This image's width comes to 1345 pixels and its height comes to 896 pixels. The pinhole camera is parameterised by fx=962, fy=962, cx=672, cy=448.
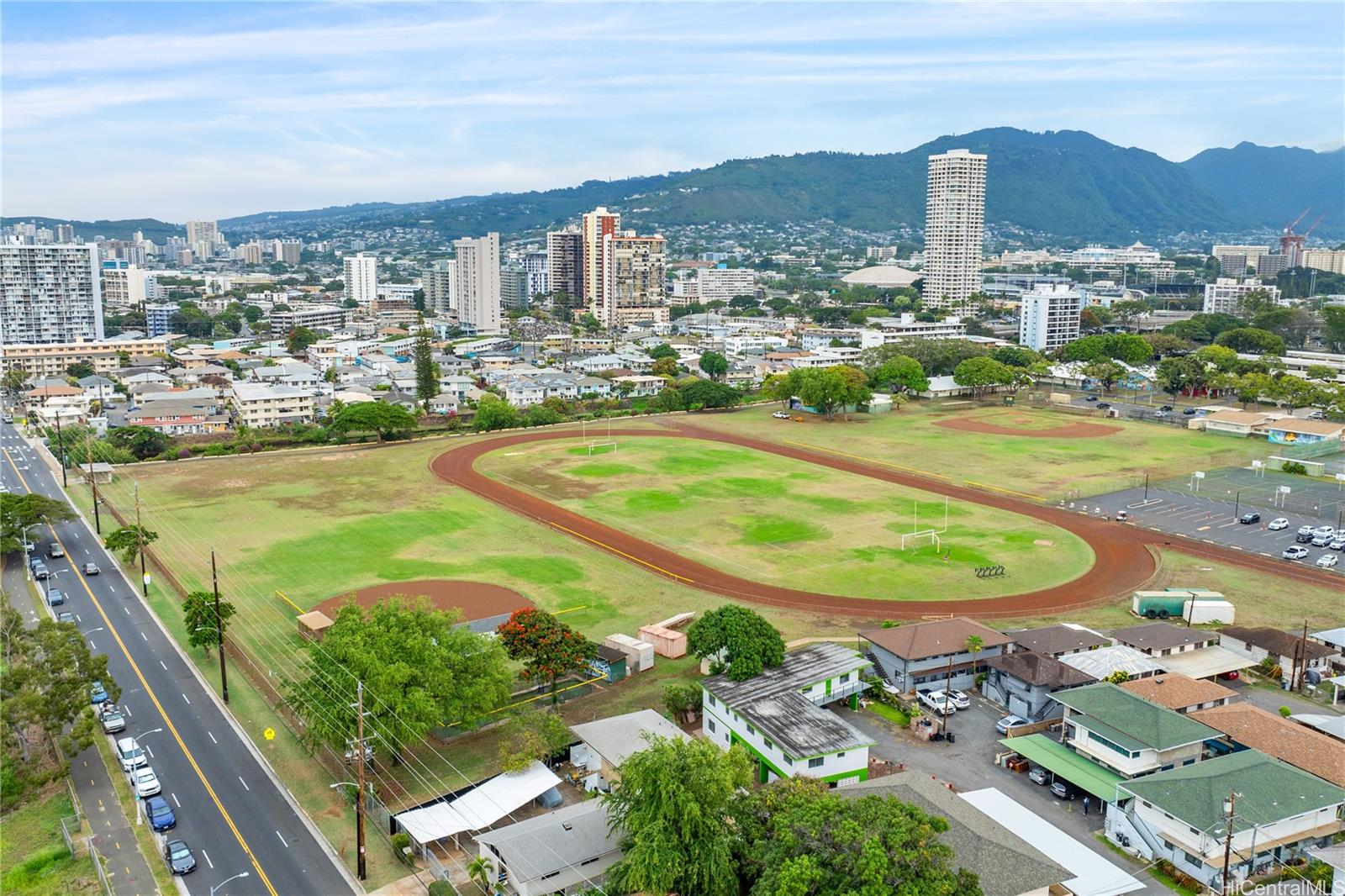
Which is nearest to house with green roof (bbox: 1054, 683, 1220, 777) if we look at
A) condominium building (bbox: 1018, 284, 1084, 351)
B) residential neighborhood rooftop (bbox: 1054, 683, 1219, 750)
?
residential neighborhood rooftop (bbox: 1054, 683, 1219, 750)

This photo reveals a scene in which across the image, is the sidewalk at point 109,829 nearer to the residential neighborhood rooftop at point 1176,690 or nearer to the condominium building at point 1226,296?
the residential neighborhood rooftop at point 1176,690

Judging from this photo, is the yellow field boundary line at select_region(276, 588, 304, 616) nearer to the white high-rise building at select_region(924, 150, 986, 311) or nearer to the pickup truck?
the pickup truck

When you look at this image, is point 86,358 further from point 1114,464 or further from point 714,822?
point 714,822

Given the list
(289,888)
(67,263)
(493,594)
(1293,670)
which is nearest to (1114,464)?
(1293,670)

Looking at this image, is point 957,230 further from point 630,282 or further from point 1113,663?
point 1113,663

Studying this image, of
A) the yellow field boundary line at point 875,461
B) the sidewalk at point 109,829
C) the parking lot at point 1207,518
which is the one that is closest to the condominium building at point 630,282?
the yellow field boundary line at point 875,461

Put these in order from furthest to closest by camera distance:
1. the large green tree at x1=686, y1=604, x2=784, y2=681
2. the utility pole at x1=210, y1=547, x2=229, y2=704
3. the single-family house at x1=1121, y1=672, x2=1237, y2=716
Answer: the utility pole at x1=210, y1=547, x2=229, y2=704, the large green tree at x1=686, y1=604, x2=784, y2=681, the single-family house at x1=1121, y1=672, x2=1237, y2=716
